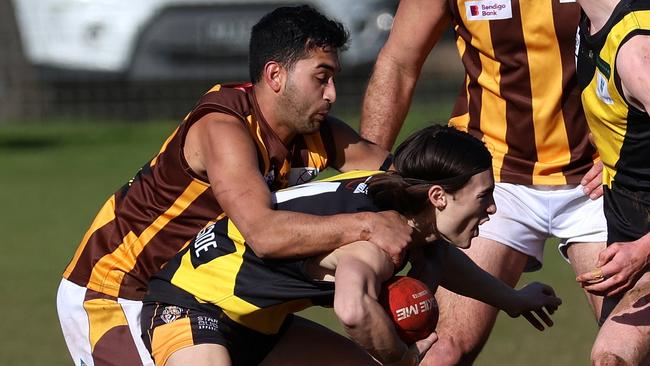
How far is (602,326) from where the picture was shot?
17.5 feet

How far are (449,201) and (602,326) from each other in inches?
35.1

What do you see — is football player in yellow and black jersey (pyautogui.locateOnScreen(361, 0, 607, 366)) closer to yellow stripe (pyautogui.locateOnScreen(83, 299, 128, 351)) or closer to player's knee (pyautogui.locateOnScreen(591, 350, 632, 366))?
player's knee (pyautogui.locateOnScreen(591, 350, 632, 366))

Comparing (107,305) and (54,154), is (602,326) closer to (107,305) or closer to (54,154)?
(107,305)

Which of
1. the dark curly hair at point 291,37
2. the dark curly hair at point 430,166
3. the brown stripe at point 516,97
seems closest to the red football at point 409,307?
the dark curly hair at point 430,166

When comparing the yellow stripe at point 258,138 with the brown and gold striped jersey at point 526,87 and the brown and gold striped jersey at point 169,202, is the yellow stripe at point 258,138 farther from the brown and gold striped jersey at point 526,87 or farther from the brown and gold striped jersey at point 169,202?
the brown and gold striped jersey at point 526,87

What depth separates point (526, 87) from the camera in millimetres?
6148

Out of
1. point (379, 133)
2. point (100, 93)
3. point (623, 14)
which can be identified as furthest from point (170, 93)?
point (623, 14)

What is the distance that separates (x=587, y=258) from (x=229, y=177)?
1.94 metres

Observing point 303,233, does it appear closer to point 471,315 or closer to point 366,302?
point 366,302

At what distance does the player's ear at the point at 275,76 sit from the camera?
534 cm

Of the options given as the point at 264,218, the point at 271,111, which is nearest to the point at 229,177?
the point at 264,218

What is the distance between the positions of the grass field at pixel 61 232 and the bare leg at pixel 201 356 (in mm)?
1302

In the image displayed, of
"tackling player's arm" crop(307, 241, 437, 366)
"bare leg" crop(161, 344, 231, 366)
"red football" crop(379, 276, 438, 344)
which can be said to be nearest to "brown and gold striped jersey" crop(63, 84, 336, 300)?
"bare leg" crop(161, 344, 231, 366)

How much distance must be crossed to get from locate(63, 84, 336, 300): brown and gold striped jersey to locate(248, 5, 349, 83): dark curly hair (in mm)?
172
